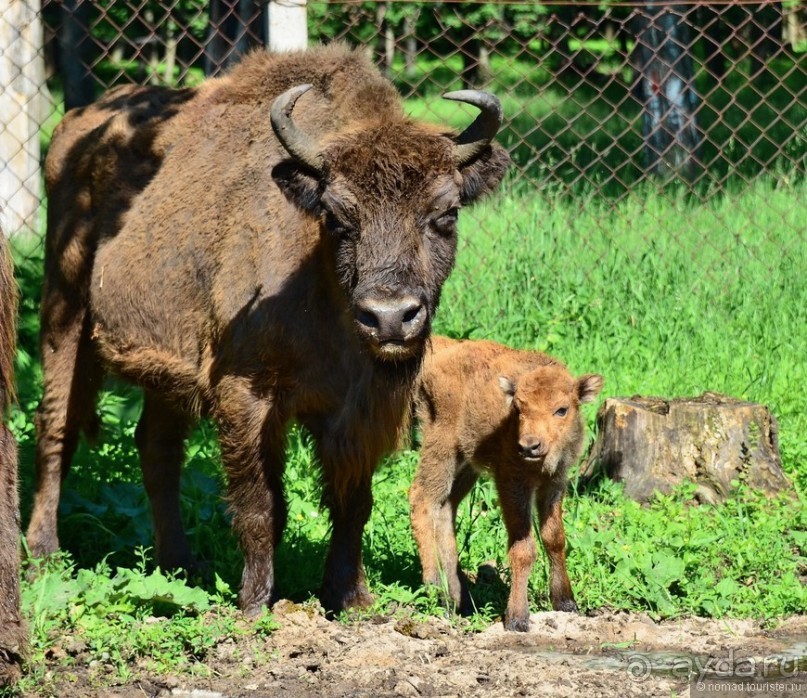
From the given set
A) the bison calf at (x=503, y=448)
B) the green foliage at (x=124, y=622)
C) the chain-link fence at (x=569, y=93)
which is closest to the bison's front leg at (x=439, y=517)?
the bison calf at (x=503, y=448)

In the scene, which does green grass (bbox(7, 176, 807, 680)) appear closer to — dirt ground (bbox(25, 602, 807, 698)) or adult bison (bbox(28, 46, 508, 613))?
dirt ground (bbox(25, 602, 807, 698))

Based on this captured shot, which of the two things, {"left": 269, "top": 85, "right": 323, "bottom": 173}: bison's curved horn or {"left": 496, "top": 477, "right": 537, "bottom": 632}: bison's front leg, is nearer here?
{"left": 269, "top": 85, "right": 323, "bottom": 173}: bison's curved horn

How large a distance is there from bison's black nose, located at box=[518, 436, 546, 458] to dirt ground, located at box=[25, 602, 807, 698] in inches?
30.4

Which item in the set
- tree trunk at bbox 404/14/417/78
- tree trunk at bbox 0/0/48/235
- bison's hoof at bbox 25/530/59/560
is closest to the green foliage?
bison's hoof at bbox 25/530/59/560

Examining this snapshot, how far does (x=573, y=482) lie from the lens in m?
6.98

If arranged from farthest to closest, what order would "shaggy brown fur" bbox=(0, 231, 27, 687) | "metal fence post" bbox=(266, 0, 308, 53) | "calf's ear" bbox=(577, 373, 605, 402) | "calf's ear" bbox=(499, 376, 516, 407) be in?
"metal fence post" bbox=(266, 0, 308, 53) < "calf's ear" bbox=(577, 373, 605, 402) < "calf's ear" bbox=(499, 376, 516, 407) < "shaggy brown fur" bbox=(0, 231, 27, 687)

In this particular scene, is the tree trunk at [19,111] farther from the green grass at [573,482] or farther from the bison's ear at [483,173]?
the bison's ear at [483,173]

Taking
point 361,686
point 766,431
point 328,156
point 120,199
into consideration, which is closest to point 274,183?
point 328,156

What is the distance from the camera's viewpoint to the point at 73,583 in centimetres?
557

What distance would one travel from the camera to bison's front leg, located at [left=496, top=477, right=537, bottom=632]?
18.0 feet

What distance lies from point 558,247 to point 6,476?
19.7ft

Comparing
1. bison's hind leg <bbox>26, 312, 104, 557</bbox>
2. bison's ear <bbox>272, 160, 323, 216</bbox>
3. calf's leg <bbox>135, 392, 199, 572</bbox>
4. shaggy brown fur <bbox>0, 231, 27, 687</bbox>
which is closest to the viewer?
shaggy brown fur <bbox>0, 231, 27, 687</bbox>

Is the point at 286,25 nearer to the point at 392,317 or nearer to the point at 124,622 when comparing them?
the point at 392,317

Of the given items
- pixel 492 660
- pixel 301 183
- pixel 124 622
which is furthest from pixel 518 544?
pixel 301 183
